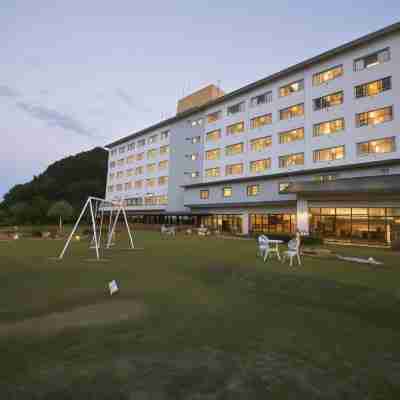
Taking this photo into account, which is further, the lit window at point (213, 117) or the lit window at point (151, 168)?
the lit window at point (151, 168)

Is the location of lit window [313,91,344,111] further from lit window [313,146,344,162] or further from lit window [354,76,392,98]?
lit window [313,146,344,162]

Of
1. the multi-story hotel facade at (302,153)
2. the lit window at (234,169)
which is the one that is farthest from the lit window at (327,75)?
the lit window at (234,169)

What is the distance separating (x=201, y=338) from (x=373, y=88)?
32.3 m

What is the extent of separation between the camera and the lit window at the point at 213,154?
4194 centimetres

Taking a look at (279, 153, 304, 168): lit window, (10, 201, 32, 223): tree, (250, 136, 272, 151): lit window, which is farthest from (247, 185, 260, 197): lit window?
(10, 201, 32, 223): tree

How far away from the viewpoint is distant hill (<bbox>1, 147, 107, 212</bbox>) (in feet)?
240

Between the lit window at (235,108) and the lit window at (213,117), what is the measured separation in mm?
2062

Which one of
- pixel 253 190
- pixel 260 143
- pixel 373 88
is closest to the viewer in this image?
pixel 373 88

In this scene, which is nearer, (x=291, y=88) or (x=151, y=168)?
(x=291, y=88)

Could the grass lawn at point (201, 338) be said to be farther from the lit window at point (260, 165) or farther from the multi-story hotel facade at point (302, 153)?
the lit window at point (260, 165)

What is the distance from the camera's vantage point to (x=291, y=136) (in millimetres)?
33094

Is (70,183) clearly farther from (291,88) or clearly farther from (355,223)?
(355,223)

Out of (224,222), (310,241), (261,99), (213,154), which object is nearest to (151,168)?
(213,154)

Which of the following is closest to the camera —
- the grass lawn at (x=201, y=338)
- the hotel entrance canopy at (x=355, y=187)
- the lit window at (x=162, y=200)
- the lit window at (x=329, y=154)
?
the grass lawn at (x=201, y=338)
